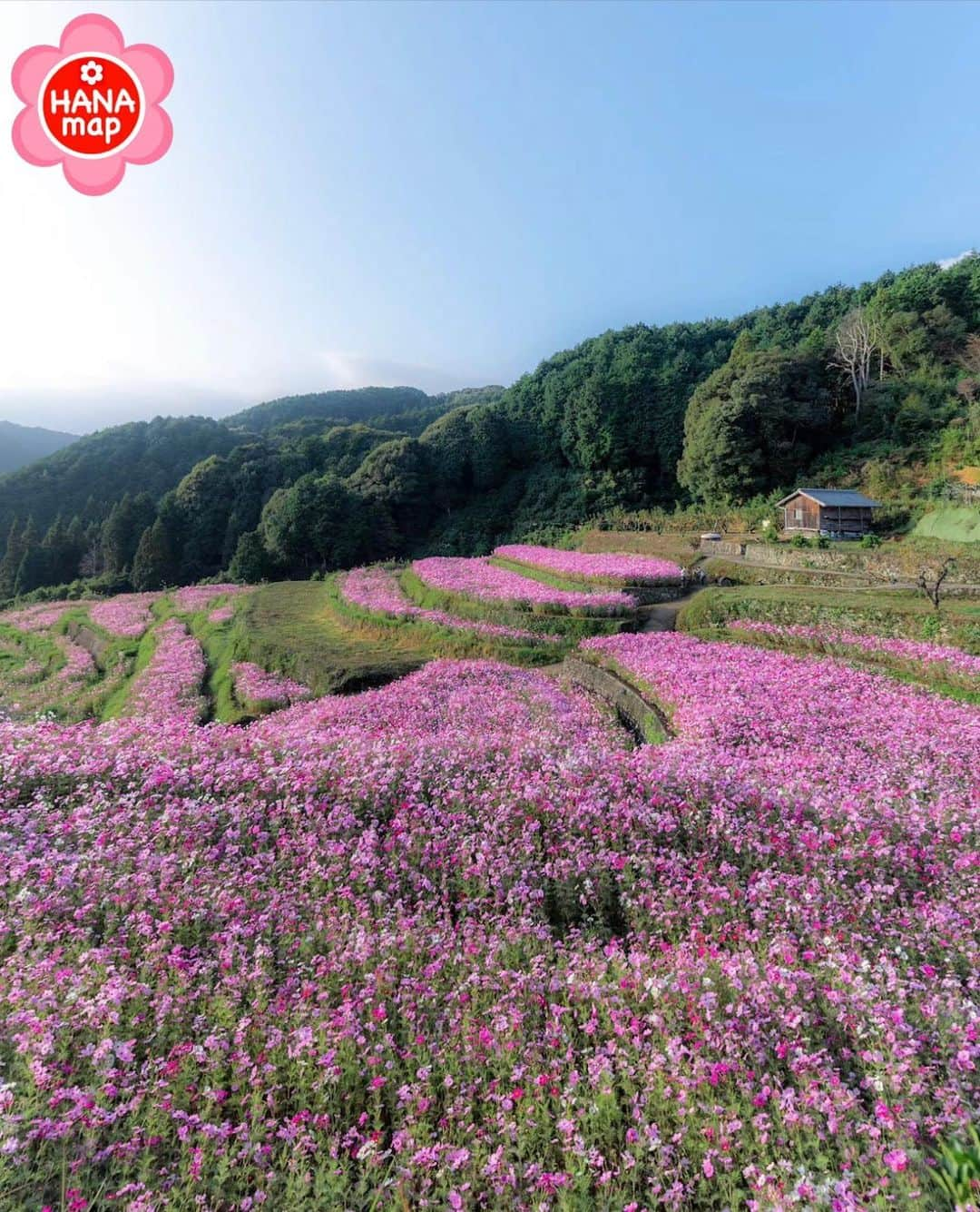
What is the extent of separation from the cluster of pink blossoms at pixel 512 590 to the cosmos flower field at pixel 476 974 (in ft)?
42.6

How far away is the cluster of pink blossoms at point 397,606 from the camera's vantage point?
2114 centimetres

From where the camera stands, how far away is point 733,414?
44312 millimetres

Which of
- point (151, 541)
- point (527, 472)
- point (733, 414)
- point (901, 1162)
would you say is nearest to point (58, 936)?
point (901, 1162)

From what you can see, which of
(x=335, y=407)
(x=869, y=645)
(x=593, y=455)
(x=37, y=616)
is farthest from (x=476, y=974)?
(x=335, y=407)

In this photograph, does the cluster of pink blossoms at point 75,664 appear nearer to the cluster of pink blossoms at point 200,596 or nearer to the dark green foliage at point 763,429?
the cluster of pink blossoms at point 200,596

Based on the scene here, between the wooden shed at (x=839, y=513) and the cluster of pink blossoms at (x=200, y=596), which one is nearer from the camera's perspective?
the wooden shed at (x=839, y=513)

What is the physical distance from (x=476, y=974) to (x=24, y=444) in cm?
21436

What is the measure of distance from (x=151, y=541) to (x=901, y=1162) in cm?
6474

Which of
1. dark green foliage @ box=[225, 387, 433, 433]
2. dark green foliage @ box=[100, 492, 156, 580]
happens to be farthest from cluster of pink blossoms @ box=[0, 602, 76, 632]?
dark green foliage @ box=[225, 387, 433, 433]

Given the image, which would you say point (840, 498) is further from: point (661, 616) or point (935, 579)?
point (661, 616)

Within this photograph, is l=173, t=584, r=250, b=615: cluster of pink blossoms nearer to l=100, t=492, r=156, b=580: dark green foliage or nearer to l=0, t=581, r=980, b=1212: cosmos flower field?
l=100, t=492, r=156, b=580: dark green foliage

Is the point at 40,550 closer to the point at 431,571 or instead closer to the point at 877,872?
the point at 431,571

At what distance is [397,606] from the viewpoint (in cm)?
2611

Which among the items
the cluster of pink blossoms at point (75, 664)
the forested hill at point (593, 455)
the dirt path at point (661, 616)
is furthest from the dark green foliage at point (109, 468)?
the dirt path at point (661, 616)
